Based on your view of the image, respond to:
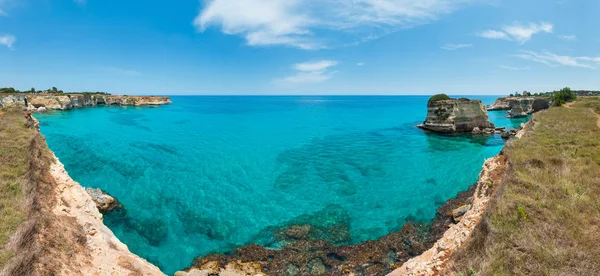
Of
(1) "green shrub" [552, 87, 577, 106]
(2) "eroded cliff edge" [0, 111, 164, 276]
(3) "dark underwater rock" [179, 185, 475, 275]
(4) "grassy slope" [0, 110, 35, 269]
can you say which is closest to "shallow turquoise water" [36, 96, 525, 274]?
(3) "dark underwater rock" [179, 185, 475, 275]

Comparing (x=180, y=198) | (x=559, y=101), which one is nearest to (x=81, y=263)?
(x=180, y=198)

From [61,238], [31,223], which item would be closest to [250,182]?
[61,238]

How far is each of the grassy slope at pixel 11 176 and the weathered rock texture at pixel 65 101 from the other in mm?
90777

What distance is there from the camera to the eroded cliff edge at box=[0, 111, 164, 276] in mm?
9048

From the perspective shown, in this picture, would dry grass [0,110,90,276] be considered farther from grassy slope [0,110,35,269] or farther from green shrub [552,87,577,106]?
green shrub [552,87,577,106]

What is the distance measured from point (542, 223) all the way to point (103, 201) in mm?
27735

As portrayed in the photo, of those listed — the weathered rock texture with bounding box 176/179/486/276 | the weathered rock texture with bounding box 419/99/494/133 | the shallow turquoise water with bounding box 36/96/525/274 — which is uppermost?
the weathered rock texture with bounding box 419/99/494/133

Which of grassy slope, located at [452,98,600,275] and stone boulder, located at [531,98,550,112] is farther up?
stone boulder, located at [531,98,550,112]

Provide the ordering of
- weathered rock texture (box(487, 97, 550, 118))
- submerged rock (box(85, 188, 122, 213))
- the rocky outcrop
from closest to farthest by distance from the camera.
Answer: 1. the rocky outcrop
2. submerged rock (box(85, 188, 122, 213))
3. weathered rock texture (box(487, 97, 550, 118))

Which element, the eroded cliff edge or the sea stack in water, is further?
the sea stack in water

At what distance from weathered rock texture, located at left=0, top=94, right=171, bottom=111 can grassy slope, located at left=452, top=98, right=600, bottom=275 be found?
11892cm

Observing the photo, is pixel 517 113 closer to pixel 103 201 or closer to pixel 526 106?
pixel 526 106

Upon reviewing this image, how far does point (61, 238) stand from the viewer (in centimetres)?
1102

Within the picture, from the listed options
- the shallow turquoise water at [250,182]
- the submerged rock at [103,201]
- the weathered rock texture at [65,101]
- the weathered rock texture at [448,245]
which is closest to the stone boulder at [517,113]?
the shallow turquoise water at [250,182]
